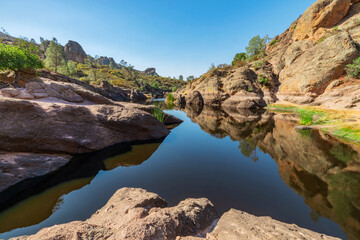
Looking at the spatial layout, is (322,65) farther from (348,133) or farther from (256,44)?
(256,44)

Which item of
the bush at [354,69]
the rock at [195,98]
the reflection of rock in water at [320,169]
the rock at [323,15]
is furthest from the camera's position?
the rock at [195,98]

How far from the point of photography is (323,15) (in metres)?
34.0

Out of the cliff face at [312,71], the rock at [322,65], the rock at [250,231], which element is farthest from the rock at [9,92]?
the rock at [322,65]

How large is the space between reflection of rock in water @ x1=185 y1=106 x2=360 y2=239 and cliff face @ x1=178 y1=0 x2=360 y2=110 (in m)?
15.2

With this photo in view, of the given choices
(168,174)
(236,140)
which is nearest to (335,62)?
(236,140)

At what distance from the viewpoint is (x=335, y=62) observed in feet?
77.7

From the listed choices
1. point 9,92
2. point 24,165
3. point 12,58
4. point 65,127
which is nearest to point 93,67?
point 12,58

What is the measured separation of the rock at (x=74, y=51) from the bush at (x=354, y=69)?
178 meters

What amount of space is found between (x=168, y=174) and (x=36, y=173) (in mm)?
5702

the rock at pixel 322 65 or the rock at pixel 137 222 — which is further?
the rock at pixel 322 65

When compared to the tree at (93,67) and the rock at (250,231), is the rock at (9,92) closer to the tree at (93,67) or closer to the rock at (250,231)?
the rock at (250,231)

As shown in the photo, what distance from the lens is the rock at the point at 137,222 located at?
209 centimetres

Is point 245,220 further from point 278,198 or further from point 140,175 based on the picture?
point 140,175

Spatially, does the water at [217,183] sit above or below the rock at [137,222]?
below
